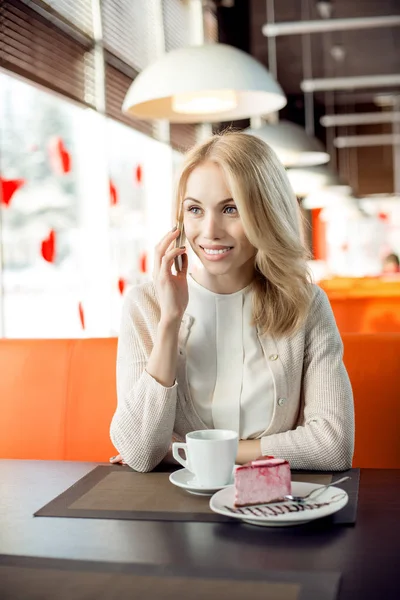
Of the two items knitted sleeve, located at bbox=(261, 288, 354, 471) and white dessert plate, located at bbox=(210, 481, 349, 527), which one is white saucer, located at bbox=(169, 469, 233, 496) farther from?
knitted sleeve, located at bbox=(261, 288, 354, 471)

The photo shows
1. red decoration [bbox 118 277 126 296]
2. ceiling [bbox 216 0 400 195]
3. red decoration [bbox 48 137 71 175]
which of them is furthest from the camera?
ceiling [bbox 216 0 400 195]

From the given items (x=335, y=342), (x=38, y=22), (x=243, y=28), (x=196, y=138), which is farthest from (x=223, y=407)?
(x=243, y=28)

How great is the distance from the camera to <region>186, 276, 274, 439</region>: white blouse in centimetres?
173

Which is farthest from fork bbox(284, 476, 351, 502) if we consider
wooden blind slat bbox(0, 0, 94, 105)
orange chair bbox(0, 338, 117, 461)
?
wooden blind slat bbox(0, 0, 94, 105)

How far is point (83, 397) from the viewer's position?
2322 millimetres

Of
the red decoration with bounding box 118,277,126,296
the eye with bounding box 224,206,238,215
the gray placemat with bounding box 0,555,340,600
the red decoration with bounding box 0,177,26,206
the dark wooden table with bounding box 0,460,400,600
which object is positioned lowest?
the gray placemat with bounding box 0,555,340,600

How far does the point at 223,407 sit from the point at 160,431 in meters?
0.17

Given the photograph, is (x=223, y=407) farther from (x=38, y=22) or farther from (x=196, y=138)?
(x=196, y=138)

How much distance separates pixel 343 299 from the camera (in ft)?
15.2

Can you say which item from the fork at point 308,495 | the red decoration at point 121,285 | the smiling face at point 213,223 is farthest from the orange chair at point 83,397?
the red decoration at point 121,285

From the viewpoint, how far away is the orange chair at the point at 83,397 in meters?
2.22

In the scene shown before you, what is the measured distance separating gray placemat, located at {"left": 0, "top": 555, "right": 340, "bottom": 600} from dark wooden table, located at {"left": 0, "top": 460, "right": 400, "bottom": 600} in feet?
0.08

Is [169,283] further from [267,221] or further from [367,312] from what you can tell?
[367,312]

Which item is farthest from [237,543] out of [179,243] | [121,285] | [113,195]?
[121,285]
